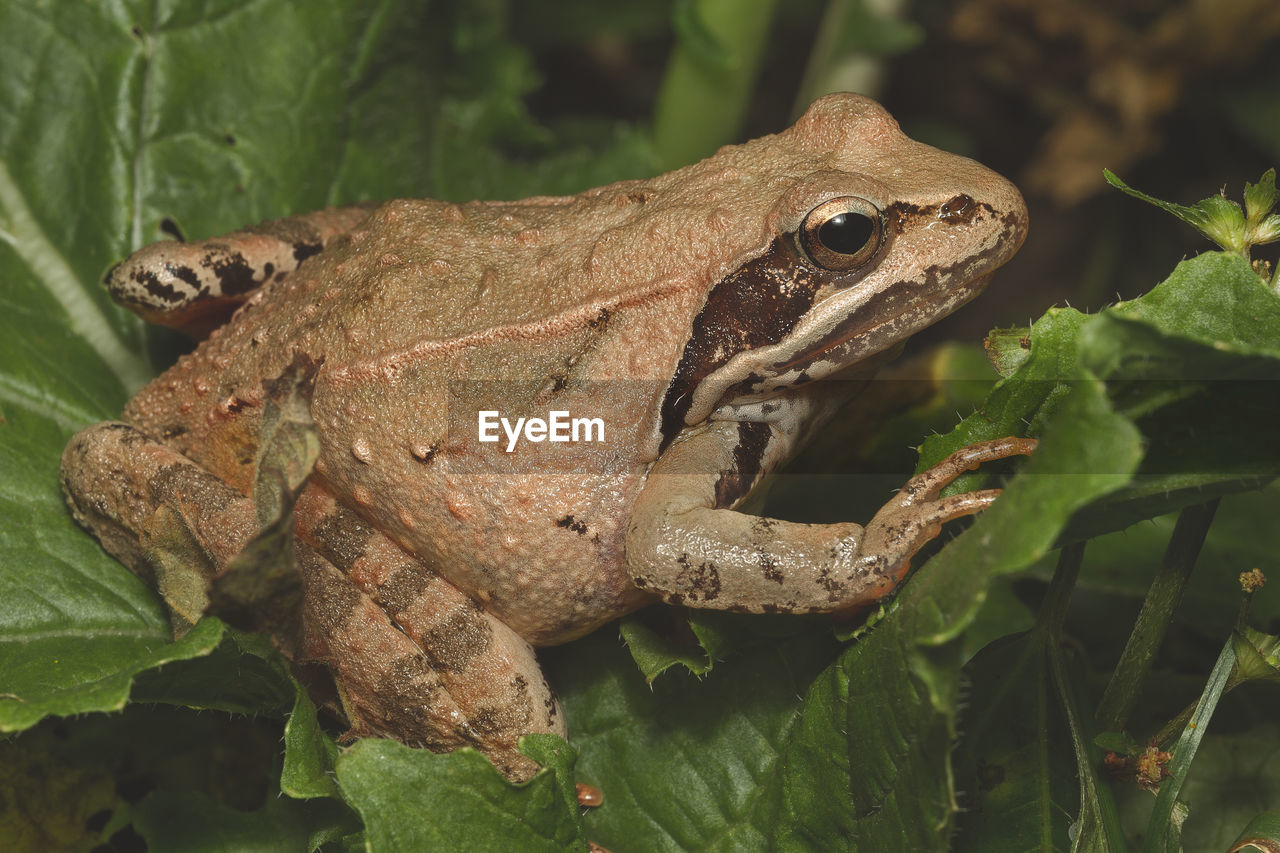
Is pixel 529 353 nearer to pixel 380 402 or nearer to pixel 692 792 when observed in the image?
pixel 380 402

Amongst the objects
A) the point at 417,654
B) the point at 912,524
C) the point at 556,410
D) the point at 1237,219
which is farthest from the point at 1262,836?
the point at 417,654

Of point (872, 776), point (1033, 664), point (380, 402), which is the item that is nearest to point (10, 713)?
point (380, 402)

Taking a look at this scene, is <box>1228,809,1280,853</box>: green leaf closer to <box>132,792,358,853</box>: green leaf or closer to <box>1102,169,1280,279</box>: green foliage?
<box>1102,169,1280,279</box>: green foliage

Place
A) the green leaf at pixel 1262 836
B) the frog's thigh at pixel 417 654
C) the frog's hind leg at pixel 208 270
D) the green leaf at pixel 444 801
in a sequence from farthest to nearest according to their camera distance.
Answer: the frog's hind leg at pixel 208 270 < the frog's thigh at pixel 417 654 < the green leaf at pixel 1262 836 < the green leaf at pixel 444 801

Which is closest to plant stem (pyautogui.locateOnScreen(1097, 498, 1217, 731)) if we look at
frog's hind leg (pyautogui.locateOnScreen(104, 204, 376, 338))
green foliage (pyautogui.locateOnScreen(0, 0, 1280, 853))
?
green foliage (pyautogui.locateOnScreen(0, 0, 1280, 853))

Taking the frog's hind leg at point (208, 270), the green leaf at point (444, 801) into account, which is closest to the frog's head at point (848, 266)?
the green leaf at point (444, 801)

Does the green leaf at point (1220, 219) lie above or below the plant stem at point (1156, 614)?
above

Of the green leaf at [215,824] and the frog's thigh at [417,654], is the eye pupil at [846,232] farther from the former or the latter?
the green leaf at [215,824]

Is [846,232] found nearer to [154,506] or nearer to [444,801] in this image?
[444,801]
